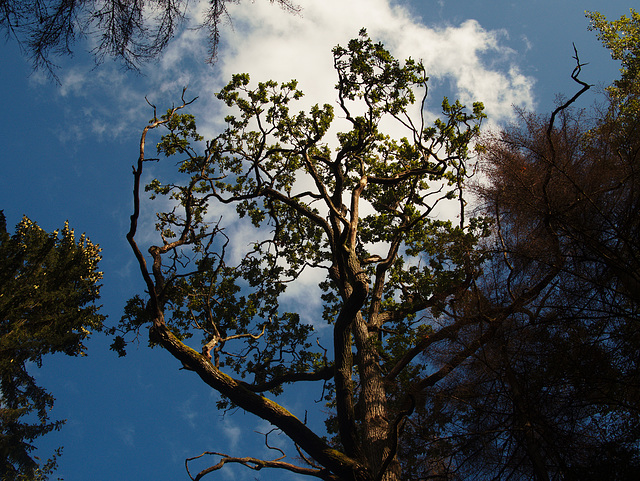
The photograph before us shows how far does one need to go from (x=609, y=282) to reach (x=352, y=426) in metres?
4.27

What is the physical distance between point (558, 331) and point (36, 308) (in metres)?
15.5

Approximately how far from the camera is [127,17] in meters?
3.87

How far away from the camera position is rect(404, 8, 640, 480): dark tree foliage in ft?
14.6

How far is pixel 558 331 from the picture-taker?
500cm

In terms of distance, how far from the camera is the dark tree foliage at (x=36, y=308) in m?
12.2

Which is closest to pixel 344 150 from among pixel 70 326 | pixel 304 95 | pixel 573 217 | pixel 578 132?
pixel 304 95

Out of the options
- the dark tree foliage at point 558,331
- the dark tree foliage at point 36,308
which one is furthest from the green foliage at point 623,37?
the dark tree foliage at point 36,308

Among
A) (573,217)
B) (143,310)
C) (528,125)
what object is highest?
(143,310)

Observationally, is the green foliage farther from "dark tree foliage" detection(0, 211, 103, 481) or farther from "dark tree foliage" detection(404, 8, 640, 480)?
"dark tree foliage" detection(0, 211, 103, 481)

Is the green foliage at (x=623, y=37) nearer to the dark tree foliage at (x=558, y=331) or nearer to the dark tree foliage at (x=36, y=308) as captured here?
the dark tree foliage at (x=558, y=331)

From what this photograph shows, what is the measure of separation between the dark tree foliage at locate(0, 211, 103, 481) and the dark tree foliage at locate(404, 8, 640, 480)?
1259cm

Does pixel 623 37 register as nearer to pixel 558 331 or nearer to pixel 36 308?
pixel 558 331

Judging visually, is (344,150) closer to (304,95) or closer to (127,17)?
(304,95)

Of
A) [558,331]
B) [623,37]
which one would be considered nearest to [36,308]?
[558,331]
